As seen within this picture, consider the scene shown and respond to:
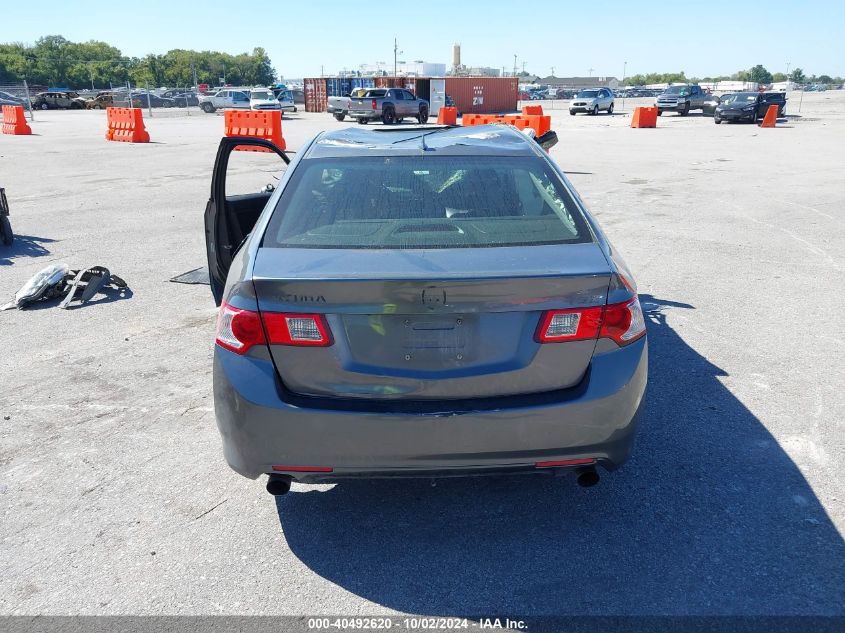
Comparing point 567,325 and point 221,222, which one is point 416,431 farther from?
point 221,222

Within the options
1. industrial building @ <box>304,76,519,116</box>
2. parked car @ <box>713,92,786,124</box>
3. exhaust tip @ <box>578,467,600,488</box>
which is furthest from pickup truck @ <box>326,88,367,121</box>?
exhaust tip @ <box>578,467,600,488</box>

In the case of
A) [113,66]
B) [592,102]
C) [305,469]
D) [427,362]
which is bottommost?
[305,469]

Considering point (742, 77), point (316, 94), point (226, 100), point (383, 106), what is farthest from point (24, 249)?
point (742, 77)

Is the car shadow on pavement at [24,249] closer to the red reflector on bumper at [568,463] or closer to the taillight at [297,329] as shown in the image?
the taillight at [297,329]

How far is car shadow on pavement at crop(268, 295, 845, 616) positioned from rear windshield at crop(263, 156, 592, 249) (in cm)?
127

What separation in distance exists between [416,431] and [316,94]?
168ft

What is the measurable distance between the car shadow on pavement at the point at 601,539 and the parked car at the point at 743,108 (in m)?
34.4

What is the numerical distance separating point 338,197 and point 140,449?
5.84 ft

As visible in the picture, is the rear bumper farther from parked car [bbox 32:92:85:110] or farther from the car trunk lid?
parked car [bbox 32:92:85:110]

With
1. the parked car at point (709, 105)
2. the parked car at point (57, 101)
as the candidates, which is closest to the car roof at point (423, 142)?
the parked car at point (709, 105)

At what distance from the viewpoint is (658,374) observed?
15.8 ft

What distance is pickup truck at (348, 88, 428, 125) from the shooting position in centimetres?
3559

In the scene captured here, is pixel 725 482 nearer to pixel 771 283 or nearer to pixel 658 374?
pixel 658 374

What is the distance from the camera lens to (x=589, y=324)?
2.75 m
